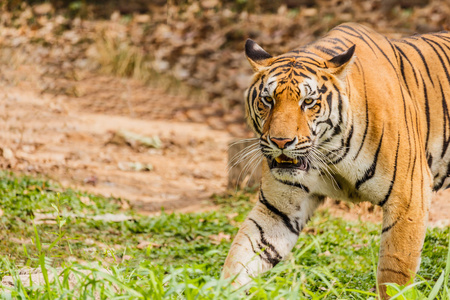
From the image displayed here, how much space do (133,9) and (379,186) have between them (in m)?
12.3

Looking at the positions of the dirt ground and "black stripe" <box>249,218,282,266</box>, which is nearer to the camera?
"black stripe" <box>249,218,282,266</box>

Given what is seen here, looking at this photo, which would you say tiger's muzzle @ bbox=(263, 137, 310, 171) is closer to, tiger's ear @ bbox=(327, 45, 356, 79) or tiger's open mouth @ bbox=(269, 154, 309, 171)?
tiger's open mouth @ bbox=(269, 154, 309, 171)

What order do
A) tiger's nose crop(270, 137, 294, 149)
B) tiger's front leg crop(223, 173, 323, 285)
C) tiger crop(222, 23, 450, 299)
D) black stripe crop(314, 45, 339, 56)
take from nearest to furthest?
tiger's nose crop(270, 137, 294, 149) → tiger crop(222, 23, 450, 299) → tiger's front leg crop(223, 173, 323, 285) → black stripe crop(314, 45, 339, 56)

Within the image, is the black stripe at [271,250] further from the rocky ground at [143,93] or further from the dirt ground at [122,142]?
the rocky ground at [143,93]

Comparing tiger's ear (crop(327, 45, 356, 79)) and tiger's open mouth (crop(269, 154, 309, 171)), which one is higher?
tiger's ear (crop(327, 45, 356, 79))

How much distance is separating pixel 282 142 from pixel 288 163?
0.25m

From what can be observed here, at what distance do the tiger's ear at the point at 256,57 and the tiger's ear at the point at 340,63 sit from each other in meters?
0.41

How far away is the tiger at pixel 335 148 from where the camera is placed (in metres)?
3.21

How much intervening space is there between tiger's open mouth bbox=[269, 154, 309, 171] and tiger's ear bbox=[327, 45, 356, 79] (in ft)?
1.76

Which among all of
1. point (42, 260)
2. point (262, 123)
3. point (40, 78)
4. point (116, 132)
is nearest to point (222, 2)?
point (40, 78)

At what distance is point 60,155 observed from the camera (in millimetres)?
7508

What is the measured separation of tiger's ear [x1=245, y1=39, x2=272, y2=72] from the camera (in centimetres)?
353

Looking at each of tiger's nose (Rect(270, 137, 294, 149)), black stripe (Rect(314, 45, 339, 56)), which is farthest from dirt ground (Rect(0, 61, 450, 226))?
tiger's nose (Rect(270, 137, 294, 149))

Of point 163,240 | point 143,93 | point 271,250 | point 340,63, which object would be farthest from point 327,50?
point 143,93
